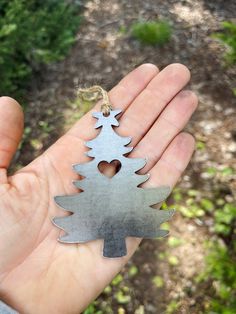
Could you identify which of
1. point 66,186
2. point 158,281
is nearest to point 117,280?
point 158,281

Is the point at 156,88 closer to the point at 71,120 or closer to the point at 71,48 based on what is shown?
the point at 71,120

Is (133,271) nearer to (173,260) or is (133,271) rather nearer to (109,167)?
(173,260)

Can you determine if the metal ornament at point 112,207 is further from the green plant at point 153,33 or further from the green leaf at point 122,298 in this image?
the green plant at point 153,33

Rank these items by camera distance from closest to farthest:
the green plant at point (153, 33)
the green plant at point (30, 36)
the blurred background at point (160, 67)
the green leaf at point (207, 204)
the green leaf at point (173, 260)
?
the blurred background at point (160, 67)
the green leaf at point (173, 260)
the green leaf at point (207, 204)
the green plant at point (30, 36)
the green plant at point (153, 33)

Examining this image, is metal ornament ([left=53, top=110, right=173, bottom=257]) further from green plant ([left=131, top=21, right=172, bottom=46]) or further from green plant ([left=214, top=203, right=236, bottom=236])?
green plant ([left=131, top=21, right=172, bottom=46])

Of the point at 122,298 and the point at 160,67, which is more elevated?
the point at 160,67

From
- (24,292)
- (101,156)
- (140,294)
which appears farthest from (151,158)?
(140,294)

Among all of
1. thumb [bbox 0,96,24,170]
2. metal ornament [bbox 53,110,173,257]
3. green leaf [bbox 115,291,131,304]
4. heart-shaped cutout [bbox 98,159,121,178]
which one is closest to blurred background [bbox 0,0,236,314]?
green leaf [bbox 115,291,131,304]

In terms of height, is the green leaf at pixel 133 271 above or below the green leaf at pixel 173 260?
below

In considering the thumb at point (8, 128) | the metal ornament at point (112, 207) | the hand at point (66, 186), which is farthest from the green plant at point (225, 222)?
the thumb at point (8, 128)
